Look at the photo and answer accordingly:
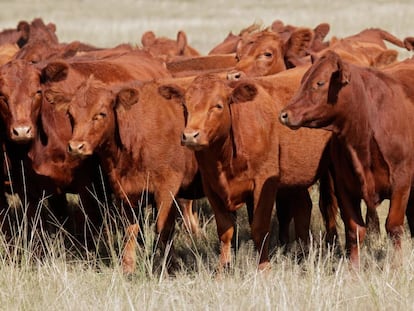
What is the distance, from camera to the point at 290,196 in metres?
8.46

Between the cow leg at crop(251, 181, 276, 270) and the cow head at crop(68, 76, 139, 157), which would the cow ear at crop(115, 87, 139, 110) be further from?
the cow leg at crop(251, 181, 276, 270)

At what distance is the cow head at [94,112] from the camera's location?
7.10 meters

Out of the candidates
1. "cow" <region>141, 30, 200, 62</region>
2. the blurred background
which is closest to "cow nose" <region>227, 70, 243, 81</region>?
"cow" <region>141, 30, 200, 62</region>

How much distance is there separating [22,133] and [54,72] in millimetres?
785

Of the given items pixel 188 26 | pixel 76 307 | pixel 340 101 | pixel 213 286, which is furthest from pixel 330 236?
pixel 188 26

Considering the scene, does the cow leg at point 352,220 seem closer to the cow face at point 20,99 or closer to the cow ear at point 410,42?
the cow face at point 20,99

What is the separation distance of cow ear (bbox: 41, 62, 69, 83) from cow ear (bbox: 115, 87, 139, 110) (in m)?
0.66

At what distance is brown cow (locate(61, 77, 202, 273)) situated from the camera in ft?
24.4

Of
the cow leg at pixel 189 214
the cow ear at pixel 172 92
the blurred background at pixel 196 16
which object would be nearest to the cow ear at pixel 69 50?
the cow leg at pixel 189 214

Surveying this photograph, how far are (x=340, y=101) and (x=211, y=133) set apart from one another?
0.92 m

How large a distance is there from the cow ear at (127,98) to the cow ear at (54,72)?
664mm

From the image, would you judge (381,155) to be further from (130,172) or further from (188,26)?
(188,26)

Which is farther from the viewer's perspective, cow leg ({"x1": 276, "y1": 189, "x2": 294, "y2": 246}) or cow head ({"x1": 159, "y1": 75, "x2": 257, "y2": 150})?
cow leg ({"x1": 276, "y1": 189, "x2": 294, "y2": 246})

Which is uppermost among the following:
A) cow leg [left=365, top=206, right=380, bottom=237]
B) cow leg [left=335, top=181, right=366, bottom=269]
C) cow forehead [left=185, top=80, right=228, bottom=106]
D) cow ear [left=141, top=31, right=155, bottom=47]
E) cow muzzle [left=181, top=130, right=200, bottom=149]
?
cow forehead [left=185, top=80, right=228, bottom=106]
